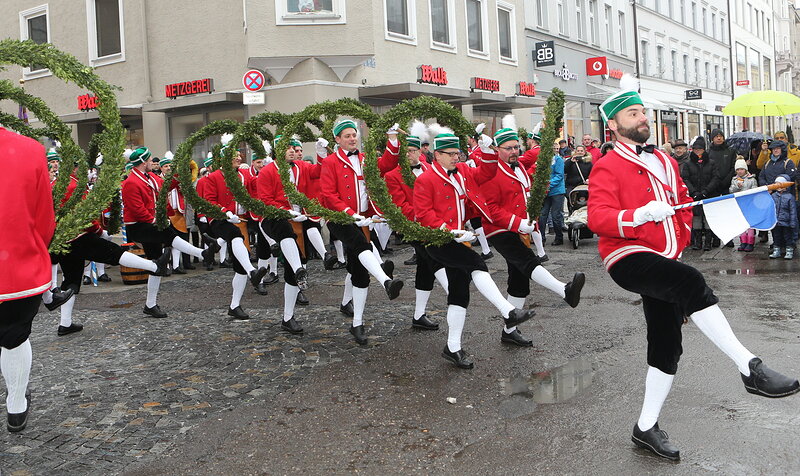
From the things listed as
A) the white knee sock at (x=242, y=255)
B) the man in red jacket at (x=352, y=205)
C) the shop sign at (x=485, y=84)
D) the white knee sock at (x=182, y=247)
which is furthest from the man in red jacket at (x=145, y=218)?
the shop sign at (x=485, y=84)

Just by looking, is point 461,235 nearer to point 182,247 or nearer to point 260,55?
point 182,247

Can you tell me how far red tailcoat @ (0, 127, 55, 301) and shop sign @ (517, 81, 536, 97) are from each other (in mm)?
22402

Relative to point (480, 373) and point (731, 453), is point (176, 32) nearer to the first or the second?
point (480, 373)

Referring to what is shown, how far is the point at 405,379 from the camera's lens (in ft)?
20.0

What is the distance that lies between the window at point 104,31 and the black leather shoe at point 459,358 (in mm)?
18373

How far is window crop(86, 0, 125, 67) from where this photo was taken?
22.0 meters

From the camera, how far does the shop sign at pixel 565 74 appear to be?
28934 mm

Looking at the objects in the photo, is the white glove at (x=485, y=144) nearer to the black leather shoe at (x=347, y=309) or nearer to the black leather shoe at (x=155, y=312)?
the black leather shoe at (x=347, y=309)

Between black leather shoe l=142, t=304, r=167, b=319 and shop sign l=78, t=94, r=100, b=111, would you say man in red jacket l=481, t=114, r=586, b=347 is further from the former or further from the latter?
shop sign l=78, t=94, r=100, b=111

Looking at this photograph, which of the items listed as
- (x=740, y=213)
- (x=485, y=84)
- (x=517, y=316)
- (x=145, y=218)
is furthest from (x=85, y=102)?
(x=740, y=213)

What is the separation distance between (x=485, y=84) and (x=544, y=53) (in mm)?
4519

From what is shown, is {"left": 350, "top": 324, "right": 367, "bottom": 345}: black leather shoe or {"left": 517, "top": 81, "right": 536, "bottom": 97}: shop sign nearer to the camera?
{"left": 350, "top": 324, "right": 367, "bottom": 345}: black leather shoe

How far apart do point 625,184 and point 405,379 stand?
2.49 m

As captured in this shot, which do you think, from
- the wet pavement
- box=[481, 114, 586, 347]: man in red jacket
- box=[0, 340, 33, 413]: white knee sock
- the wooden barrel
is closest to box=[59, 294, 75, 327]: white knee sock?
the wet pavement
